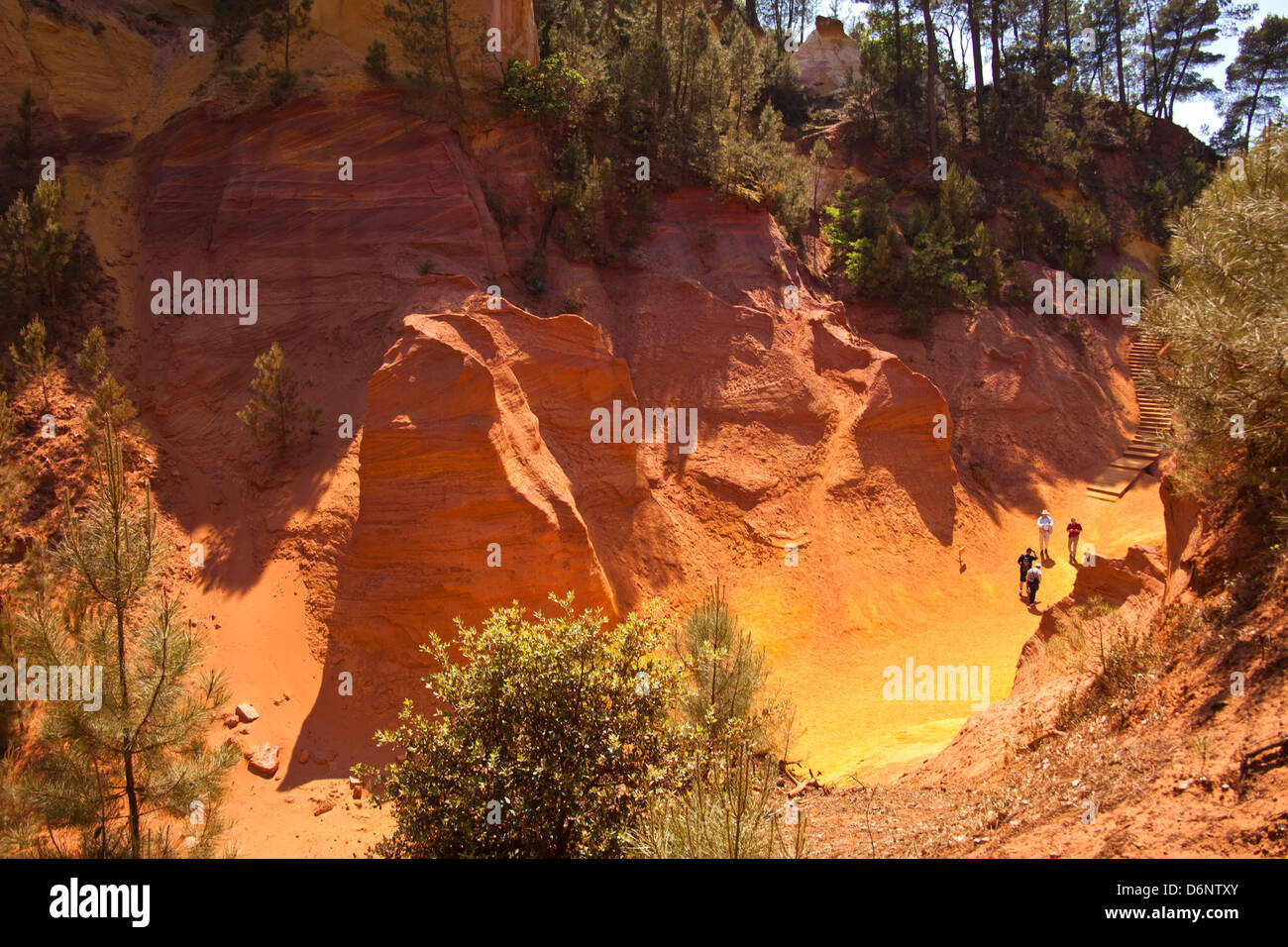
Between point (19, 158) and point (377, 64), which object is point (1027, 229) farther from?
point (19, 158)

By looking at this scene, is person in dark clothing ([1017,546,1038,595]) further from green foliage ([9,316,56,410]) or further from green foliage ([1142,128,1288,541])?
green foliage ([9,316,56,410])

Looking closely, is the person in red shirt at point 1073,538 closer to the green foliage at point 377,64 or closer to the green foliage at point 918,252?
the green foliage at point 918,252

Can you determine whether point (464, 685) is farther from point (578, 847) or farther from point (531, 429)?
point (531, 429)

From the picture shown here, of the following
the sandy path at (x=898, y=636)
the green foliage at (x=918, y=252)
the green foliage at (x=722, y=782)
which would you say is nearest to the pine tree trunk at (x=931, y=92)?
the green foliage at (x=918, y=252)

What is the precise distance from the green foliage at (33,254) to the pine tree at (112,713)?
10.4 metres

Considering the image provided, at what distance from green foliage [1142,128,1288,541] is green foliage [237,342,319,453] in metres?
14.0

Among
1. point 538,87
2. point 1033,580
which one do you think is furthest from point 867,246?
point 1033,580

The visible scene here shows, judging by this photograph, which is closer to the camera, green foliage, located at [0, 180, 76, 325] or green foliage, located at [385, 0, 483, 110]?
green foliage, located at [0, 180, 76, 325]

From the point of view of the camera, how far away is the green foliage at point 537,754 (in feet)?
22.1

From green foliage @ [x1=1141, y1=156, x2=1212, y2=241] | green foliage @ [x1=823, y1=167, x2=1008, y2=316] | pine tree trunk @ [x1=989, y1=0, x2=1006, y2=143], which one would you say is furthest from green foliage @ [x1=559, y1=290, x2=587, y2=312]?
green foliage @ [x1=1141, y1=156, x2=1212, y2=241]

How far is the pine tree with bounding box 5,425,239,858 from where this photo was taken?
6.74m

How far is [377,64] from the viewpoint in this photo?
18.5 meters

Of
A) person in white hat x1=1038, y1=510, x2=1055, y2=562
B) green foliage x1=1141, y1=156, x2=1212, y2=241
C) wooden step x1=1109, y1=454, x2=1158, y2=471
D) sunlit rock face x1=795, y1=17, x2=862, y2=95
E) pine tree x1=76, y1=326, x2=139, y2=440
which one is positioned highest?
sunlit rock face x1=795, y1=17, x2=862, y2=95
